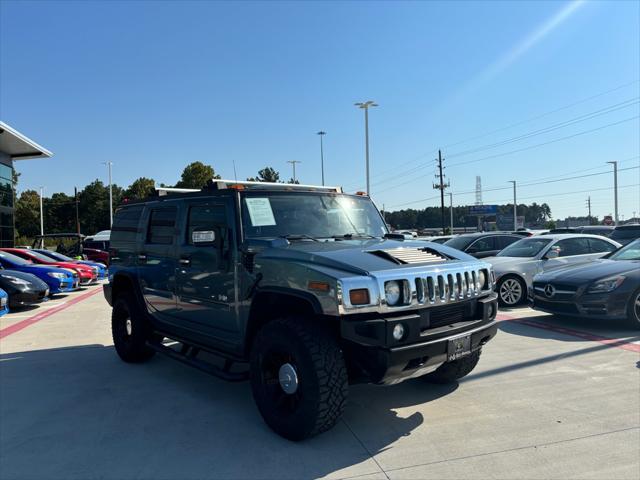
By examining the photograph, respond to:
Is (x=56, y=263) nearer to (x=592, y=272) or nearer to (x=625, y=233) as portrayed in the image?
(x=592, y=272)

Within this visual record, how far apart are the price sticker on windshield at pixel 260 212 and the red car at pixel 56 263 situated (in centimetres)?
1303

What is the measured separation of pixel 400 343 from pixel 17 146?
28.9 meters

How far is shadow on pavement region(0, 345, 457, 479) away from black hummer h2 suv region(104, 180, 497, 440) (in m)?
0.28

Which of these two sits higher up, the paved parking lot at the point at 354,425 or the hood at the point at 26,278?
the hood at the point at 26,278

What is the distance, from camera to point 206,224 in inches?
186

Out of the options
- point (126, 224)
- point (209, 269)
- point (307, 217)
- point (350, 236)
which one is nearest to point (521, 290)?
point (350, 236)

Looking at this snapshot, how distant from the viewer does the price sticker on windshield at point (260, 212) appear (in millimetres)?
4324

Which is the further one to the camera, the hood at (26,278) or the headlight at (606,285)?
the hood at (26,278)

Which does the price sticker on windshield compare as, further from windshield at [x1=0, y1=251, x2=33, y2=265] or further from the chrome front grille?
windshield at [x1=0, y1=251, x2=33, y2=265]

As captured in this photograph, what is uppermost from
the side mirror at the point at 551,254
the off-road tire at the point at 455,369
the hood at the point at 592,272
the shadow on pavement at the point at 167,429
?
the side mirror at the point at 551,254

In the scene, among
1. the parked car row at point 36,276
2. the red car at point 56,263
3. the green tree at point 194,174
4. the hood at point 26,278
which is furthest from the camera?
the green tree at point 194,174

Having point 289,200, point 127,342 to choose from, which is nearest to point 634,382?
point 289,200

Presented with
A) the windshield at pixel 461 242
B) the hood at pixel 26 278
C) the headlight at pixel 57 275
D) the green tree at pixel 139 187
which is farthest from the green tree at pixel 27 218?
the windshield at pixel 461 242

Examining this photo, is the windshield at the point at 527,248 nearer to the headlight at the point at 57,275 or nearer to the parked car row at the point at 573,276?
the parked car row at the point at 573,276
